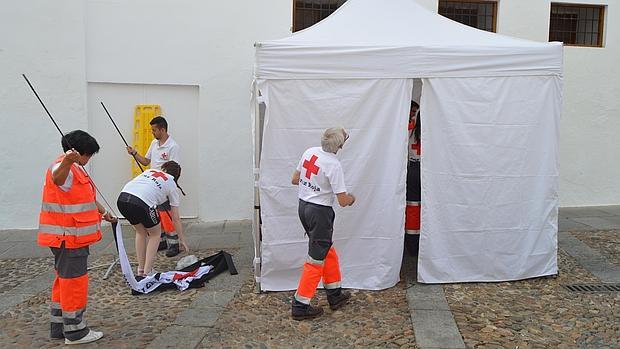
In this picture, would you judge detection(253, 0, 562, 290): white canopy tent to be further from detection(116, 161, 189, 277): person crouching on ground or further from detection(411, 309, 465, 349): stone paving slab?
detection(116, 161, 189, 277): person crouching on ground

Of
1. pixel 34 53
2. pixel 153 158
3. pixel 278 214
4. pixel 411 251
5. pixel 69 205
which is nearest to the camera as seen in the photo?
pixel 69 205

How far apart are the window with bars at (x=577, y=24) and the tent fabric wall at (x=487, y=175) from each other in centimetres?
443

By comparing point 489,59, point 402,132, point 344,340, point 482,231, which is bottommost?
point 344,340

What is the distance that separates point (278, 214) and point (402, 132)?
1.42 metres

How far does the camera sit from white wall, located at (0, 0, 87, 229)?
7.73m

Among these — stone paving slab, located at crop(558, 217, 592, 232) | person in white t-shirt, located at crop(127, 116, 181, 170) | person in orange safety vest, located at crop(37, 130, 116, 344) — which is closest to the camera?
person in orange safety vest, located at crop(37, 130, 116, 344)

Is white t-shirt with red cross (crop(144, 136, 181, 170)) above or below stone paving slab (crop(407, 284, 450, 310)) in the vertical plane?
above

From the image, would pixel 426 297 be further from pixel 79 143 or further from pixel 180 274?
pixel 79 143

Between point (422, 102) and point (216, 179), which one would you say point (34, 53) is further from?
point (422, 102)

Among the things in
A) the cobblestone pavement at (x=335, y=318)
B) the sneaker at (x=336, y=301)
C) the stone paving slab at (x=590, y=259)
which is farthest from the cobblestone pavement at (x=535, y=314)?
the sneaker at (x=336, y=301)

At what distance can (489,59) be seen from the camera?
5094 millimetres

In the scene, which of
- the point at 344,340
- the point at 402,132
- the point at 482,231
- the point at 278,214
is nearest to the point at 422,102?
the point at 402,132

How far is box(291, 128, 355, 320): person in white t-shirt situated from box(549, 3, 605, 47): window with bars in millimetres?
6364

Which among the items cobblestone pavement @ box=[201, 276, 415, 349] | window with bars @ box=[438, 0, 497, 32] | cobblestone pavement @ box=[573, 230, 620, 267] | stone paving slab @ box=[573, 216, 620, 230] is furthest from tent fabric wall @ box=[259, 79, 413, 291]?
window with bars @ box=[438, 0, 497, 32]
